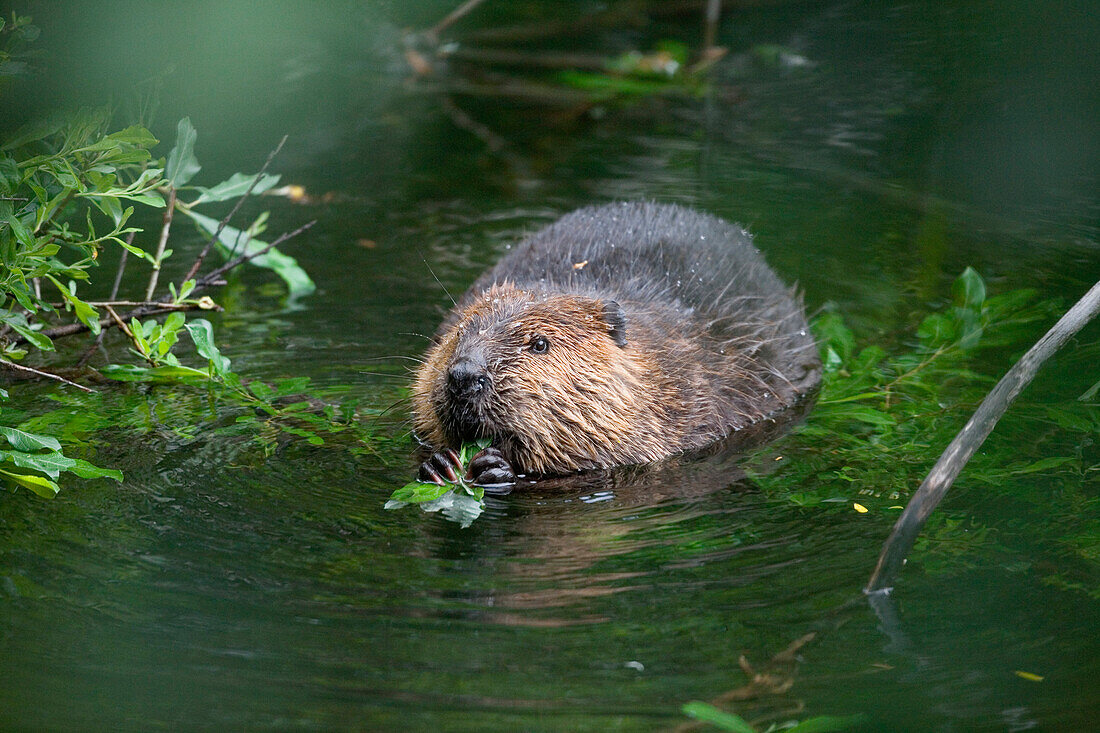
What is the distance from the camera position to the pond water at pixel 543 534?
238 cm

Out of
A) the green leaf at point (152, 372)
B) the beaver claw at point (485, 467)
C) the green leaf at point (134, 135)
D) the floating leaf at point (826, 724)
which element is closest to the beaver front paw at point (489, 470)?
the beaver claw at point (485, 467)

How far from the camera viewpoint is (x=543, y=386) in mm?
3885

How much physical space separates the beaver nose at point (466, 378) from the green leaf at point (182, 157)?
0.94m

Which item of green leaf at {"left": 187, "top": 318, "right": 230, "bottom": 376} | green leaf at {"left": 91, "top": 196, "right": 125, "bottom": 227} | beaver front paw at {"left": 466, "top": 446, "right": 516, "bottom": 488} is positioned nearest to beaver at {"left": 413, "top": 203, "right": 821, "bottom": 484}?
beaver front paw at {"left": 466, "top": 446, "right": 516, "bottom": 488}

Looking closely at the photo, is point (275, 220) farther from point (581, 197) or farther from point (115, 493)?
point (115, 493)

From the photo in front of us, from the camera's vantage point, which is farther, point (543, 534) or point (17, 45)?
point (543, 534)

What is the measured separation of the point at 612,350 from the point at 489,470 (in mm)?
602

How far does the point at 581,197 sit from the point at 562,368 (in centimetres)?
301

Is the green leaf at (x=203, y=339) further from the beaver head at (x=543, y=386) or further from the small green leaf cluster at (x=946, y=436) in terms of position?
the small green leaf cluster at (x=946, y=436)

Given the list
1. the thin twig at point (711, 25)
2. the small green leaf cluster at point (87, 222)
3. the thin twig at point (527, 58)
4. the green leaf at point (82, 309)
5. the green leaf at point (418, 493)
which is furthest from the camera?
the thin twig at point (527, 58)

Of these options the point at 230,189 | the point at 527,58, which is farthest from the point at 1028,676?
the point at 527,58

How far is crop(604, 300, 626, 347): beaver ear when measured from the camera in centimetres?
402

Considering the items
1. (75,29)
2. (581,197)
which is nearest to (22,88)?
(75,29)

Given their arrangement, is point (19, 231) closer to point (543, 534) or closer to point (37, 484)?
point (37, 484)
